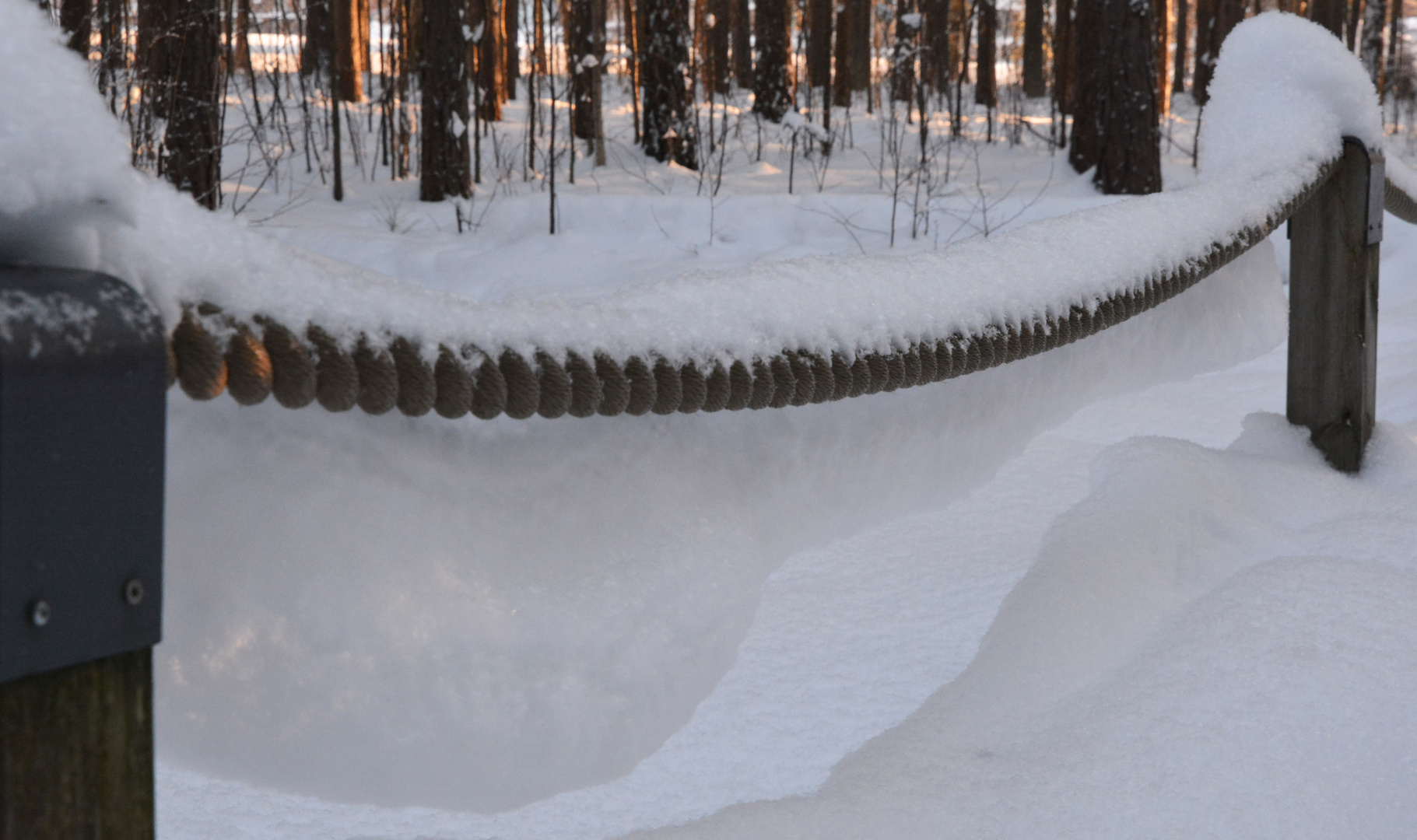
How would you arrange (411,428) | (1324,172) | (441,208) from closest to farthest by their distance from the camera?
(411,428) → (1324,172) → (441,208)

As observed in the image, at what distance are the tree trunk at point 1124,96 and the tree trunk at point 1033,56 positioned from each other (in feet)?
25.4

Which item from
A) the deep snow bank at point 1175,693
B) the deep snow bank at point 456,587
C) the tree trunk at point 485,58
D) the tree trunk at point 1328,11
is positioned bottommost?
the deep snow bank at point 1175,693

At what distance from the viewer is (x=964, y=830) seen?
1227 mm

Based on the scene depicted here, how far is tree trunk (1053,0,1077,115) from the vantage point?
995cm

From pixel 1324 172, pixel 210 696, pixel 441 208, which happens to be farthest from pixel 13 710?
pixel 441 208

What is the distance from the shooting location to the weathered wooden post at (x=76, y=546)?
1.54 feet

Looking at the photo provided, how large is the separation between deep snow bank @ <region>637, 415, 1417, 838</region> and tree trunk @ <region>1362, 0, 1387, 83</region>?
1404 cm

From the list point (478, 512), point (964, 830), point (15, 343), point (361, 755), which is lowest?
point (964, 830)

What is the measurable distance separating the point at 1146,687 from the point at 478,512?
908 mm

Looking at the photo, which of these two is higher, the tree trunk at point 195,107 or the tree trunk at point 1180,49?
the tree trunk at point 1180,49

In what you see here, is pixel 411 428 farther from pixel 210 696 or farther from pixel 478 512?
pixel 210 696

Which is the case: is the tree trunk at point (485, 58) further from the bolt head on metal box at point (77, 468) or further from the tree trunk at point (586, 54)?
the bolt head on metal box at point (77, 468)

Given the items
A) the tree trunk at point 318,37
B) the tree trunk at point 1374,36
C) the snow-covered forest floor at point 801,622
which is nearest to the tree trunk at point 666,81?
the tree trunk at point 318,37

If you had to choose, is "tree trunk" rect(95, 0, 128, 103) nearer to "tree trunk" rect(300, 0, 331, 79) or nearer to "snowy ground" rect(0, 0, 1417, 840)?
"snowy ground" rect(0, 0, 1417, 840)
